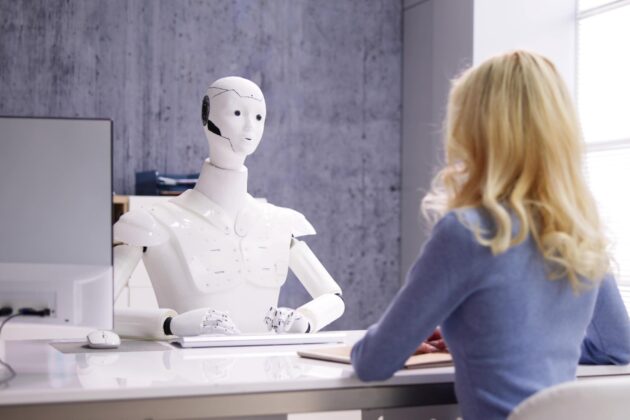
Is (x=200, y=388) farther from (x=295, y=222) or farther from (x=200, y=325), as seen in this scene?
(x=295, y=222)

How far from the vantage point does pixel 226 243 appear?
2.95 metres

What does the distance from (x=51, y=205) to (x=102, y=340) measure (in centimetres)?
70

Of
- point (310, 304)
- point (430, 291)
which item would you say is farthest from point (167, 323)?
point (430, 291)

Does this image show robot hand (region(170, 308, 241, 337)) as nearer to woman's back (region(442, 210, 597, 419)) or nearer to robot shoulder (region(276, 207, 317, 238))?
robot shoulder (region(276, 207, 317, 238))

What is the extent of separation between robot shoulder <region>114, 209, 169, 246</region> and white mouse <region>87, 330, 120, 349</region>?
1.88ft

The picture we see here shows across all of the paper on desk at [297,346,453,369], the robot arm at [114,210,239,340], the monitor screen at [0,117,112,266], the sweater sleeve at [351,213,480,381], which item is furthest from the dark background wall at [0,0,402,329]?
the sweater sleeve at [351,213,480,381]

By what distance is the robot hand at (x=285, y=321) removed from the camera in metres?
2.64

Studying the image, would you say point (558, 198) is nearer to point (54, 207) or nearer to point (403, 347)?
point (403, 347)

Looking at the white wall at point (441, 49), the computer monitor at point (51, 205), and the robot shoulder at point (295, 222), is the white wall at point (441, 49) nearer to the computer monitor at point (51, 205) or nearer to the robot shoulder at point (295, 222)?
the robot shoulder at point (295, 222)

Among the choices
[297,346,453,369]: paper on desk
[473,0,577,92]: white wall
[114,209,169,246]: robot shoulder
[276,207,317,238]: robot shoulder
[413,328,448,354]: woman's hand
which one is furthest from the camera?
[473,0,577,92]: white wall

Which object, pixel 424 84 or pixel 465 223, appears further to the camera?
pixel 424 84

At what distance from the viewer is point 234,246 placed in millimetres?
2961

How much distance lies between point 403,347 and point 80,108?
4.33 m

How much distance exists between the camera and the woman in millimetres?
1589
